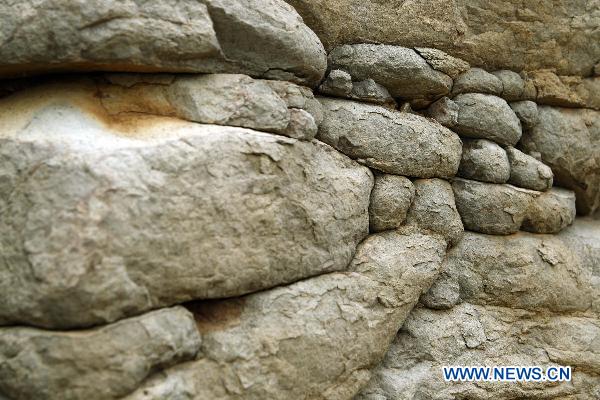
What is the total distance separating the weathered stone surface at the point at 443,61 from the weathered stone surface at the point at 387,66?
3 cm

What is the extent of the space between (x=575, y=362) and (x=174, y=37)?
2.65 meters

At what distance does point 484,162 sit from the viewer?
2885 millimetres

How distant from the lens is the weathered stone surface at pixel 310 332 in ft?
6.59

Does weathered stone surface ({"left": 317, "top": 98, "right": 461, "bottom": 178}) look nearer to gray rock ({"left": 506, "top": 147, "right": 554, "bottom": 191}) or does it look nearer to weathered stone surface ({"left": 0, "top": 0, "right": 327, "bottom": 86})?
weathered stone surface ({"left": 0, "top": 0, "right": 327, "bottom": 86})

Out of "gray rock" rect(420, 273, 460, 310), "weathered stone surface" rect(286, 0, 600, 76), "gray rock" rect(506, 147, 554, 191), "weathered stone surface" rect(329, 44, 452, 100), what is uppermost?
"weathered stone surface" rect(286, 0, 600, 76)

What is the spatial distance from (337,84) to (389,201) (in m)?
0.63

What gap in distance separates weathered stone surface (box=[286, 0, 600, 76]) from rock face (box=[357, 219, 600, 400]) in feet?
3.42

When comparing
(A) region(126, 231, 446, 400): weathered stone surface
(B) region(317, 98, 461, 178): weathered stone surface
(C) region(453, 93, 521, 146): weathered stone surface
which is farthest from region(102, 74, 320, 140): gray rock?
(C) region(453, 93, 521, 146): weathered stone surface

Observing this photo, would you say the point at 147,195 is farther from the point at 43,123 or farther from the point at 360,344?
the point at 360,344

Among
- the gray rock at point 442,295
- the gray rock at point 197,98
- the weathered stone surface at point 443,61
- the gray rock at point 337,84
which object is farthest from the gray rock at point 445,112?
the gray rock at point 197,98

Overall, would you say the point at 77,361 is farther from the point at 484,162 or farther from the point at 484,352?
the point at 484,162

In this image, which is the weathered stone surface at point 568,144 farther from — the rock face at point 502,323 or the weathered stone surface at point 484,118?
the rock face at point 502,323

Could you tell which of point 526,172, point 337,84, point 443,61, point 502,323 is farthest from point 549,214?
point 337,84

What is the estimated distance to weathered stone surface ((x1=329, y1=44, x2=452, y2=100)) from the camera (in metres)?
2.64
